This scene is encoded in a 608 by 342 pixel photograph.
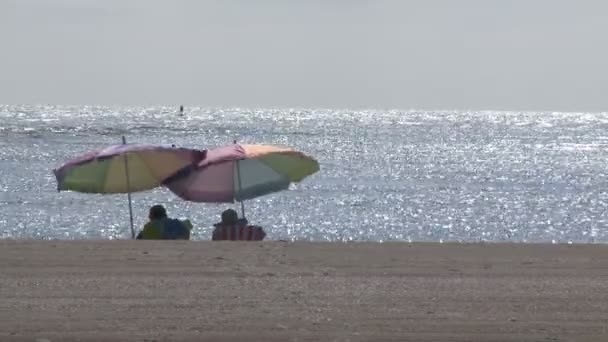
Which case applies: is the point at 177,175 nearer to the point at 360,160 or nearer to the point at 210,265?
the point at 210,265

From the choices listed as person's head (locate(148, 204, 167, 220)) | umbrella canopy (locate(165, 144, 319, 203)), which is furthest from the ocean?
umbrella canopy (locate(165, 144, 319, 203))

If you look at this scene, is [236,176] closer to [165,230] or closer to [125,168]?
[165,230]

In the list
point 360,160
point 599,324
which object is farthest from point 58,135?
point 599,324

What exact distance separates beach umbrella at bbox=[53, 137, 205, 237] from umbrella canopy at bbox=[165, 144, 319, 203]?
0.46 feet

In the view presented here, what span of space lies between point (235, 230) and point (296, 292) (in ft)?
15.3

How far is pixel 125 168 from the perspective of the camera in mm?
15125

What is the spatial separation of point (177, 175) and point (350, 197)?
85.4 feet

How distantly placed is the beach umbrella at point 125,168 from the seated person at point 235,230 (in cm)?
72

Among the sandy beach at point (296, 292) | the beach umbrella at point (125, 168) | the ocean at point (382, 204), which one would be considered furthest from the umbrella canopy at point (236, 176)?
the ocean at point (382, 204)

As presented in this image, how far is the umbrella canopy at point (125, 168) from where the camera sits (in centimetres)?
1503

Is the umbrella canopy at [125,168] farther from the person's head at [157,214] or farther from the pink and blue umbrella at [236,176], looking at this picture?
the person's head at [157,214]

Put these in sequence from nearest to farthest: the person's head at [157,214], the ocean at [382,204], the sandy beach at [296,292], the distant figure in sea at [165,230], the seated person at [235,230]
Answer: the sandy beach at [296,292]
the seated person at [235,230]
the distant figure in sea at [165,230]
the person's head at [157,214]
the ocean at [382,204]

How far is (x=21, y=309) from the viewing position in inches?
A: 383

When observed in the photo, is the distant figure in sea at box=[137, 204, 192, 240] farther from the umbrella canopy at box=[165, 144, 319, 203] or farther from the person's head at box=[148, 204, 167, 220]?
A: the umbrella canopy at box=[165, 144, 319, 203]
